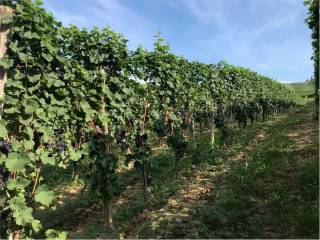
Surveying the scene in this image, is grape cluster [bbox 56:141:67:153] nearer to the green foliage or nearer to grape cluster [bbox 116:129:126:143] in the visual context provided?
the green foliage

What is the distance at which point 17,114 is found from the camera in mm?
5789

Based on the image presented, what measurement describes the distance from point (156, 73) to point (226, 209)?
4726mm

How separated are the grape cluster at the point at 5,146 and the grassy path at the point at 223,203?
364cm

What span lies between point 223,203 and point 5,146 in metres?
5.59

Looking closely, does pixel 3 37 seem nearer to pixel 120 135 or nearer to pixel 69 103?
pixel 69 103

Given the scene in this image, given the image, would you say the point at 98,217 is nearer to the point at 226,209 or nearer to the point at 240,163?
the point at 226,209

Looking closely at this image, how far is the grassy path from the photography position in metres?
7.90

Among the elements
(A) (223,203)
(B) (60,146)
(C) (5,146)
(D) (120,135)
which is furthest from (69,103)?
(D) (120,135)

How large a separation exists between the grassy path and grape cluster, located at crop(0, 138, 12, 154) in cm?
364

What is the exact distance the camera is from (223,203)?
9.16 meters

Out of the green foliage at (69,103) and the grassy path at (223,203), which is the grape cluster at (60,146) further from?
the grassy path at (223,203)

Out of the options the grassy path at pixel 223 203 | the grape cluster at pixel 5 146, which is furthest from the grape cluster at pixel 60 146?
the grassy path at pixel 223 203

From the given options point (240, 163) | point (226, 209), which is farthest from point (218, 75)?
point (226, 209)

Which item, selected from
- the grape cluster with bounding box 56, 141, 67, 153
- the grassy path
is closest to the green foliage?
the grape cluster with bounding box 56, 141, 67, 153
